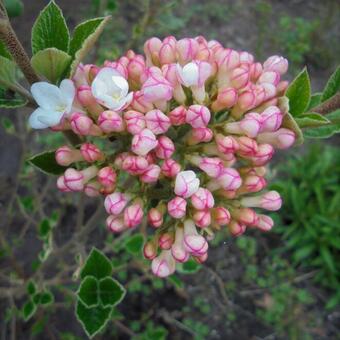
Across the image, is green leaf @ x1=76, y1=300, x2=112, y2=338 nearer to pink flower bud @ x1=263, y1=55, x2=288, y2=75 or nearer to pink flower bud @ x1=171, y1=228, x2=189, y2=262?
pink flower bud @ x1=171, y1=228, x2=189, y2=262

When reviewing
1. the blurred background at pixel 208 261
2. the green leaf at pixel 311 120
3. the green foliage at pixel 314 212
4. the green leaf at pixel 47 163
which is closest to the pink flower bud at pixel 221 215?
the green leaf at pixel 311 120

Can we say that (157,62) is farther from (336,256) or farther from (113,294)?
(336,256)

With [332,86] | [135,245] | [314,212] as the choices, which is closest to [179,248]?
[332,86]

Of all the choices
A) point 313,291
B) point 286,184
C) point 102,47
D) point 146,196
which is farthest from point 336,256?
point 146,196

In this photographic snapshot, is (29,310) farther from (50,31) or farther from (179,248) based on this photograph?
(50,31)

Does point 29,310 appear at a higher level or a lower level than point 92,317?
lower

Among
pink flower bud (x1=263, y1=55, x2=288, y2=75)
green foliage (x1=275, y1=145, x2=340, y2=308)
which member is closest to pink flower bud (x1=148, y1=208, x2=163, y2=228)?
pink flower bud (x1=263, y1=55, x2=288, y2=75)
